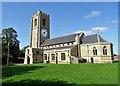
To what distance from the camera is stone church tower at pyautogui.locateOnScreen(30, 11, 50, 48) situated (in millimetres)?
62575

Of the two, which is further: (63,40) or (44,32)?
(44,32)

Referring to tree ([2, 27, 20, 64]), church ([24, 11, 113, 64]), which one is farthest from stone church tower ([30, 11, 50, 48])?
tree ([2, 27, 20, 64])

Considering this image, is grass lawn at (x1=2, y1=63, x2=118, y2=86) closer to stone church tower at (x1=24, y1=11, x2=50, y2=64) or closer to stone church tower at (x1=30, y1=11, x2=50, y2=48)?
stone church tower at (x1=24, y1=11, x2=50, y2=64)

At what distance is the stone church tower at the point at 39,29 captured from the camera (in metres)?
62.6

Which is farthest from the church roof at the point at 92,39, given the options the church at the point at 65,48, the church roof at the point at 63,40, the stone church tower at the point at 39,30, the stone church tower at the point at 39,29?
the stone church tower at the point at 39,29

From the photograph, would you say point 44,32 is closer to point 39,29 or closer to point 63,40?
point 39,29

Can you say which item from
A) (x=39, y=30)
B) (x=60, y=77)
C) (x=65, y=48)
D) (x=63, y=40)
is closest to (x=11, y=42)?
(x=39, y=30)

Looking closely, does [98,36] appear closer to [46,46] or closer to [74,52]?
[74,52]

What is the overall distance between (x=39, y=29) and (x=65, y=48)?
1845 cm

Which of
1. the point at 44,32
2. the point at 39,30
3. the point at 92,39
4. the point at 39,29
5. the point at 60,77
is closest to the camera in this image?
the point at 60,77

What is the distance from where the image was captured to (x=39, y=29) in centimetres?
6294

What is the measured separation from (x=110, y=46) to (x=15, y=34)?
40430 millimetres

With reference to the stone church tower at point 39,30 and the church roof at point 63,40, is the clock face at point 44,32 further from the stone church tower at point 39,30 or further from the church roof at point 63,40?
the church roof at point 63,40

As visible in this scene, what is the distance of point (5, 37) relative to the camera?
210ft
